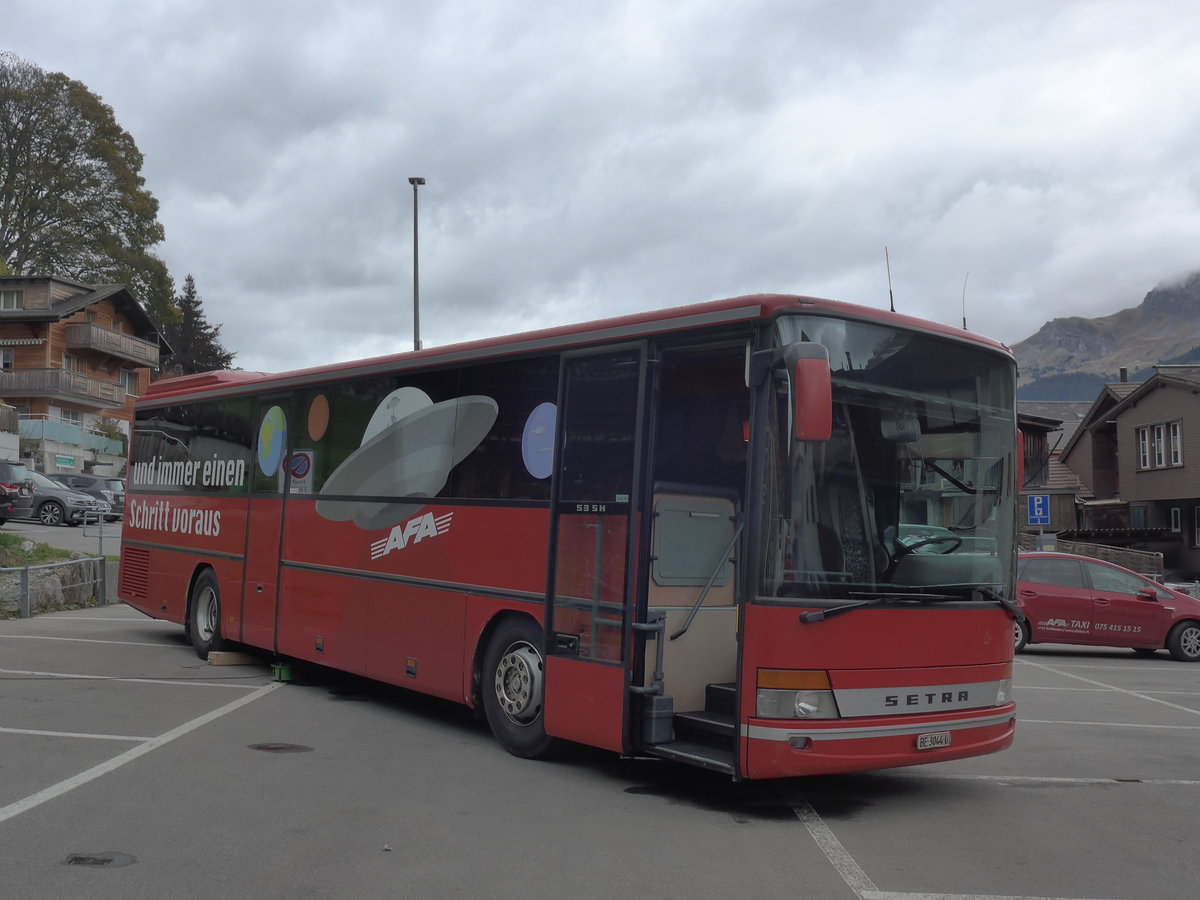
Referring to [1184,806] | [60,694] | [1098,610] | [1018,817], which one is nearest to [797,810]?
[1018,817]

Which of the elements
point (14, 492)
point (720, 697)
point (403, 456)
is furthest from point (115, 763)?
point (14, 492)

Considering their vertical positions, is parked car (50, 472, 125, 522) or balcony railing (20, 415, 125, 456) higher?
balcony railing (20, 415, 125, 456)

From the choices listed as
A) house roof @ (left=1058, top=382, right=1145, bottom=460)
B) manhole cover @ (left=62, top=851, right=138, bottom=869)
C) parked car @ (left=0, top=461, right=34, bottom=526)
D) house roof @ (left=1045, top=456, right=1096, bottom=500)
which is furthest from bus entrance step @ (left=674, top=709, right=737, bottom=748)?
house roof @ (left=1045, top=456, right=1096, bottom=500)

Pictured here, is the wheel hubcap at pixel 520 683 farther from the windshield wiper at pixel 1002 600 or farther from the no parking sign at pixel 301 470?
the no parking sign at pixel 301 470

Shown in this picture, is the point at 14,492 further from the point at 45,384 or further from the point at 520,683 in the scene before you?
the point at 520,683

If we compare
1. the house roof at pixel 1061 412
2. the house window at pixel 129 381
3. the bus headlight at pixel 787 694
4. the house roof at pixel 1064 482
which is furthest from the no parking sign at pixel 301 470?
the house window at pixel 129 381

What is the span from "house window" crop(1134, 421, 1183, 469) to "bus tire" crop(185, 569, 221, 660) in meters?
38.6

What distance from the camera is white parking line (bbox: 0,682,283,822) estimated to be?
6.50 metres

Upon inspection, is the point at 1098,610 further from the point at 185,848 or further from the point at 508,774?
the point at 185,848

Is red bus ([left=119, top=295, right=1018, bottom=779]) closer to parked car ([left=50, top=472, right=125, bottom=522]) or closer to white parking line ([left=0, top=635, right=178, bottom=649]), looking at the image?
white parking line ([left=0, top=635, right=178, bottom=649])

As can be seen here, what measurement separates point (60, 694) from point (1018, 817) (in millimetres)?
8114

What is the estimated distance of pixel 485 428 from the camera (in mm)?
8992

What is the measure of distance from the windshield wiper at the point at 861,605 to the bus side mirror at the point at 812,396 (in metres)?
1.01

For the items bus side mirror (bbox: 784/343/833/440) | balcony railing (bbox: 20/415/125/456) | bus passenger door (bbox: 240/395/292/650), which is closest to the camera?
bus side mirror (bbox: 784/343/833/440)
